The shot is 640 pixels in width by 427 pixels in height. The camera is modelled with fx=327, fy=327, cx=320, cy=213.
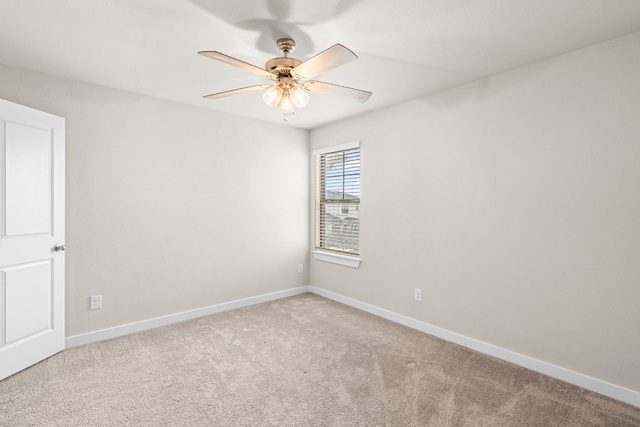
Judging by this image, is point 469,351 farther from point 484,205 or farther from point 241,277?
point 241,277

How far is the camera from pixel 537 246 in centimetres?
254

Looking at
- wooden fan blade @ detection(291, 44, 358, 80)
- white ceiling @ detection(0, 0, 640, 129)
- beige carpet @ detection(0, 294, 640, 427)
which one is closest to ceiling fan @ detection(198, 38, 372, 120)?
wooden fan blade @ detection(291, 44, 358, 80)

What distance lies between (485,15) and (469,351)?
2.58m

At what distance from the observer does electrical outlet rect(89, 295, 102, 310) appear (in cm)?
304

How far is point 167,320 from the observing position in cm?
349

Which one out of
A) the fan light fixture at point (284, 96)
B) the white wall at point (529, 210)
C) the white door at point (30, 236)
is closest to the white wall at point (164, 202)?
the white door at point (30, 236)

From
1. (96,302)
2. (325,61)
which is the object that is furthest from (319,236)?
(325,61)

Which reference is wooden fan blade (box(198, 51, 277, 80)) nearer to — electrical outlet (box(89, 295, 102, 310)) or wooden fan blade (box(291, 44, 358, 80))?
wooden fan blade (box(291, 44, 358, 80))

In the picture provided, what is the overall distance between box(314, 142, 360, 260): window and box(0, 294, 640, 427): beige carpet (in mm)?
1399

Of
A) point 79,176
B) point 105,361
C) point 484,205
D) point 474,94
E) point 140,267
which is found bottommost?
point 105,361

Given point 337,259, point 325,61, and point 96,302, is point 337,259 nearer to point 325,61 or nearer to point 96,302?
point 96,302

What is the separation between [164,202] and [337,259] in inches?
85.9

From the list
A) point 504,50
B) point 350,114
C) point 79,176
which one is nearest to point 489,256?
point 504,50

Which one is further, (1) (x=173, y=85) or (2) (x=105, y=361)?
(1) (x=173, y=85)
